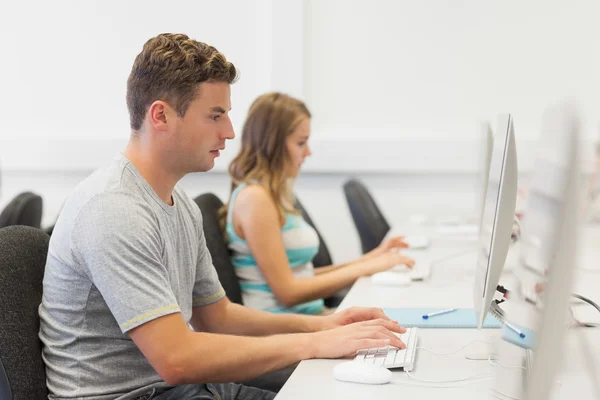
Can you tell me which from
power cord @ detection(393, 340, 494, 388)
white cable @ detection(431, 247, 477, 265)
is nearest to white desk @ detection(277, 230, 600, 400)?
power cord @ detection(393, 340, 494, 388)

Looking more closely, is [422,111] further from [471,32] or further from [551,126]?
[551,126]

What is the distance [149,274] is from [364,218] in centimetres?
206

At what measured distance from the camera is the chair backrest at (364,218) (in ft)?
11.4

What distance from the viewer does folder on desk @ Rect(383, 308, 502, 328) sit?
1.82 m

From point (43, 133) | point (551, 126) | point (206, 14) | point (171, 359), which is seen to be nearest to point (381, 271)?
point (171, 359)

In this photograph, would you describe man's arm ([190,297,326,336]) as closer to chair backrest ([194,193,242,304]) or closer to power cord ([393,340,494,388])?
chair backrest ([194,193,242,304])

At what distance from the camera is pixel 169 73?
159 centimetres

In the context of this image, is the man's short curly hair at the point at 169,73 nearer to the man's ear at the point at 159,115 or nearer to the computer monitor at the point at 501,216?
the man's ear at the point at 159,115

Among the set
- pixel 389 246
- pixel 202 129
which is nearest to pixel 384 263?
pixel 389 246

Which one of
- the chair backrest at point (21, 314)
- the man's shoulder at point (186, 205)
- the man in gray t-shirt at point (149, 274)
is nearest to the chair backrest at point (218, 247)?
the man's shoulder at point (186, 205)

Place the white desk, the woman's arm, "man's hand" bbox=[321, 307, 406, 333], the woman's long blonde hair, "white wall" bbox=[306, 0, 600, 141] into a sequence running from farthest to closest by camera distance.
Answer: "white wall" bbox=[306, 0, 600, 141] < the woman's long blonde hair < the woman's arm < "man's hand" bbox=[321, 307, 406, 333] < the white desk

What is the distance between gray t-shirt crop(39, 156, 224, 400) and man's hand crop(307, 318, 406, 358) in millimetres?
277

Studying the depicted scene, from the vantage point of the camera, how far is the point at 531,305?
0.97 m

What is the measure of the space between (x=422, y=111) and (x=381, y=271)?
2.15 metres
